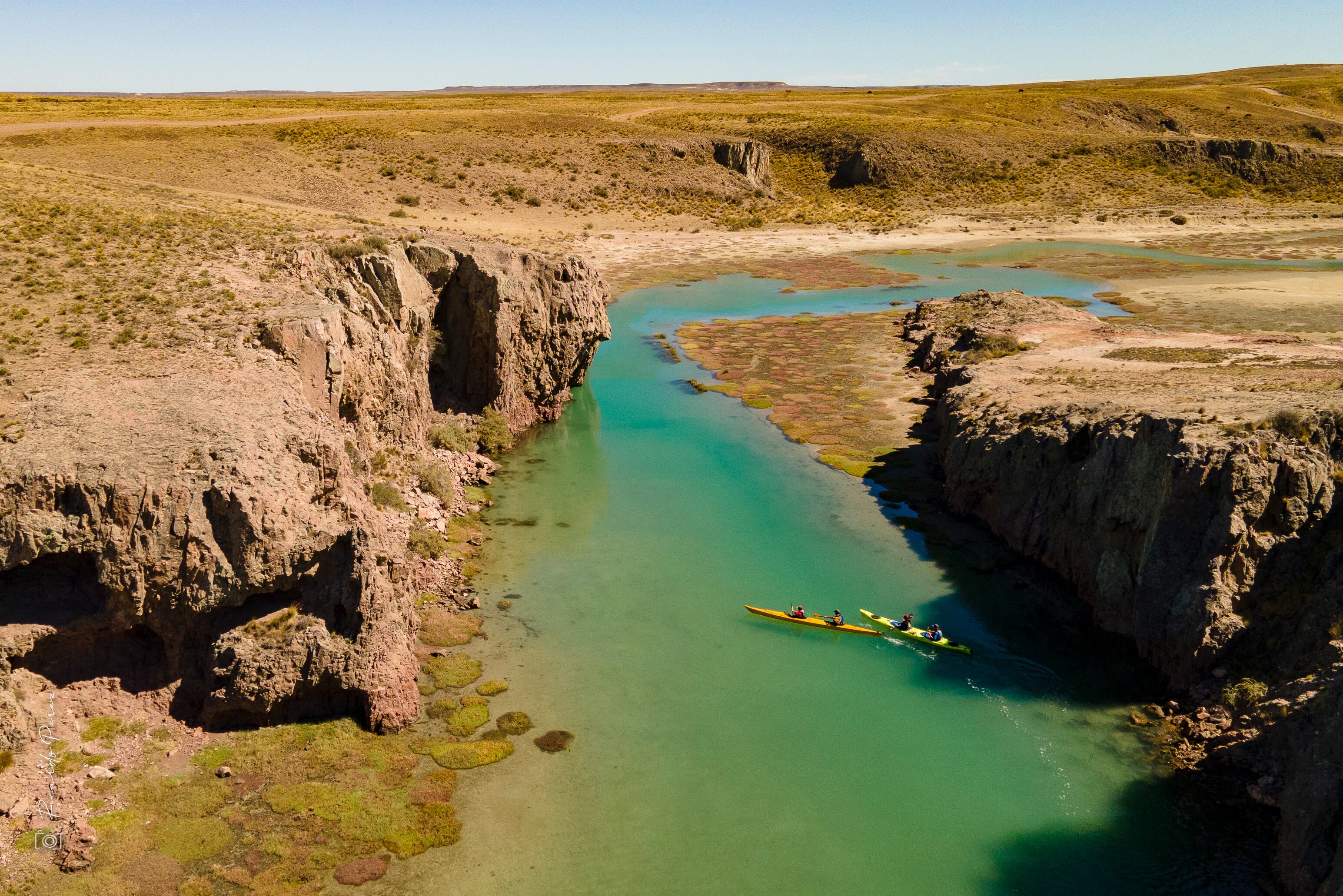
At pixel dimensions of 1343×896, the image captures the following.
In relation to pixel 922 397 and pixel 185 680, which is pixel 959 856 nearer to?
pixel 185 680

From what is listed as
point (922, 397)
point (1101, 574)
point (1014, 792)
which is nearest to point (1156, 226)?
point (922, 397)

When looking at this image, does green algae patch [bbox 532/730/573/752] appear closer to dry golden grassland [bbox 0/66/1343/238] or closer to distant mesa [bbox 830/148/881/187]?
dry golden grassland [bbox 0/66/1343/238]

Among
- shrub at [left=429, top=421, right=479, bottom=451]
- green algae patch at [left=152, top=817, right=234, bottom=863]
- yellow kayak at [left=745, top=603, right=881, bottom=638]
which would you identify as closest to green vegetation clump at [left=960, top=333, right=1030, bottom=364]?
yellow kayak at [left=745, top=603, right=881, bottom=638]

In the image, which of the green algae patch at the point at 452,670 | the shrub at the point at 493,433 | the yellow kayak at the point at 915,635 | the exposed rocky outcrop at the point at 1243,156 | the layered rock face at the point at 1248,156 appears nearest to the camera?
the green algae patch at the point at 452,670

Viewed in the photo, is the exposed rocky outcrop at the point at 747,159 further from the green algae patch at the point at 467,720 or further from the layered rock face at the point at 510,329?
the green algae patch at the point at 467,720

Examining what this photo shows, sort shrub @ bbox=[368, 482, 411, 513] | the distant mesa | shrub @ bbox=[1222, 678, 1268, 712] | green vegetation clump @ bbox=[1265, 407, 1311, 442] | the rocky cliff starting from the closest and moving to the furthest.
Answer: the rocky cliff
shrub @ bbox=[1222, 678, 1268, 712]
green vegetation clump @ bbox=[1265, 407, 1311, 442]
shrub @ bbox=[368, 482, 411, 513]
the distant mesa

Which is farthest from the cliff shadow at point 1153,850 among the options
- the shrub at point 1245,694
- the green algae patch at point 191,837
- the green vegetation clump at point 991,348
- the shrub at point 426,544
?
the green vegetation clump at point 991,348
